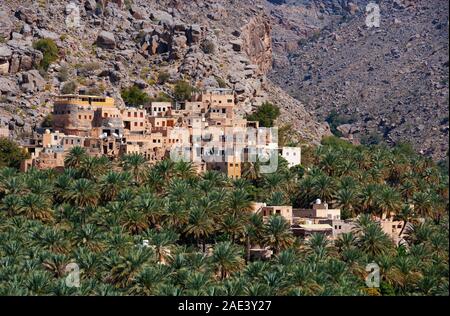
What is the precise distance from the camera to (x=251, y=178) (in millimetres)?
105625

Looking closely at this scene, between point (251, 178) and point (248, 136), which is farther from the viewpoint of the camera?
point (248, 136)

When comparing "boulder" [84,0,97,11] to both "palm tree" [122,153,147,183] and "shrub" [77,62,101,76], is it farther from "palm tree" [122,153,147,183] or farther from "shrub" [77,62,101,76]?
"palm tree" [122,153,147,183]

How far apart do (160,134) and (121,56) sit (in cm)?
3065

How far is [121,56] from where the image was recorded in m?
141

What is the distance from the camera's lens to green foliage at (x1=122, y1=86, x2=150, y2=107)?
129 m

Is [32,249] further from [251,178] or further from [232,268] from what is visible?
[251,178]

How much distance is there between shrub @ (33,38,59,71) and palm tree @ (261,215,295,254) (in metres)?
50.6

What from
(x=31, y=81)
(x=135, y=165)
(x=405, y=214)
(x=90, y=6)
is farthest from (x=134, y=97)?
(x=405, y=214)

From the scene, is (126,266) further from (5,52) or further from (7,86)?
(5,52)

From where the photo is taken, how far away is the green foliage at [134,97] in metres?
129

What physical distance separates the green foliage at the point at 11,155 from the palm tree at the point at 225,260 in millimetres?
28732

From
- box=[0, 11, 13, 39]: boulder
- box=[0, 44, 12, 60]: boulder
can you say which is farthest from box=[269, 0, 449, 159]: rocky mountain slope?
box=[0, 44, 12, 60]: boulder
